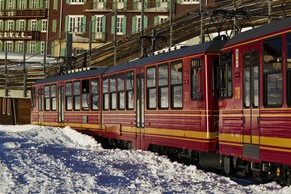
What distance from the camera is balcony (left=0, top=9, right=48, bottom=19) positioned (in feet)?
268

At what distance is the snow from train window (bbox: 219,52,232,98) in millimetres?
1840

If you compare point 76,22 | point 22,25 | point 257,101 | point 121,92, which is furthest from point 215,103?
point 22,25

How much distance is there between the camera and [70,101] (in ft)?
96.3

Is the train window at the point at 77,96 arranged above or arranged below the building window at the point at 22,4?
below

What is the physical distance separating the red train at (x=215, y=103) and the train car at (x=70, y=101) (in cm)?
135

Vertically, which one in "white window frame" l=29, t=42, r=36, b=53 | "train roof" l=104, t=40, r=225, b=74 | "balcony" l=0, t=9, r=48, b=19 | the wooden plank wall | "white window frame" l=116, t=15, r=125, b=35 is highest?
"balcony" l=0, t=9, r=48, b=19

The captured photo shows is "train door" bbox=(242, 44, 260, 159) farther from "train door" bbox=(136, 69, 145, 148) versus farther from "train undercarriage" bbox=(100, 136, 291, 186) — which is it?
"train door" bbox=(136, 69, 145, 148)

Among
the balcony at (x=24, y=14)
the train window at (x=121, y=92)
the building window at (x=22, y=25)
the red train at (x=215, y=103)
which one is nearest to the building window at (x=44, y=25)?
the balcony at (x=24, y=14)

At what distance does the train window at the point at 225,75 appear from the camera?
1538 cm

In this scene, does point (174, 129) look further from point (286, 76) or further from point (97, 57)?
point (97, 57)

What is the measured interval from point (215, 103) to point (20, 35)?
234ft

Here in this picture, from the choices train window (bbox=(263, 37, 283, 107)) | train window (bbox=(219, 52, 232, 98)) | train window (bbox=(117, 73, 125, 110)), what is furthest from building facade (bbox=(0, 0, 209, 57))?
train window (bbox=(263, 37, 283, 107))

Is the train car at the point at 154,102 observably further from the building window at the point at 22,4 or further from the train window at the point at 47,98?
the building window at the point at 22,4

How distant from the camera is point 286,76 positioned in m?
12.7
